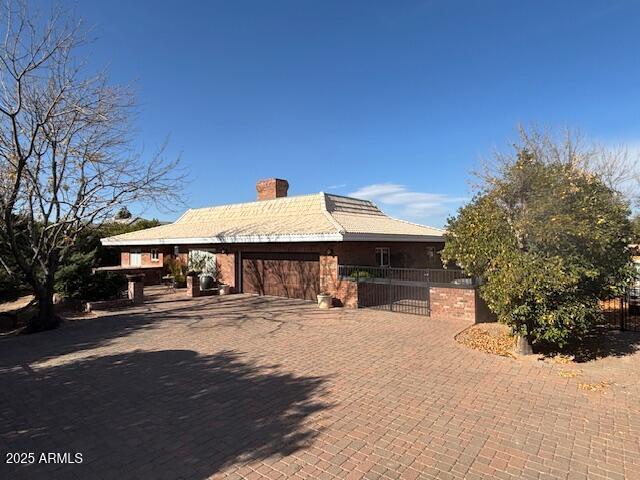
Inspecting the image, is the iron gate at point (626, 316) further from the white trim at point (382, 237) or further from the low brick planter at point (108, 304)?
the low brick planter at point (108, 304)

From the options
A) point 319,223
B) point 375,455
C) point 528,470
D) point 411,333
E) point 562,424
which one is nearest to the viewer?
point 528,470

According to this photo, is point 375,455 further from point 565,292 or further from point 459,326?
point 459,326

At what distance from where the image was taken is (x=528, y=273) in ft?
22.5

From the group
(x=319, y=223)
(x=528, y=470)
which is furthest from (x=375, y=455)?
(x=319, y=223)

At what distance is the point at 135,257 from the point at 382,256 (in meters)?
18.2

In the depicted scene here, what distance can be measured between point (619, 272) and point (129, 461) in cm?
867

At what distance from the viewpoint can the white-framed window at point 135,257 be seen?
1029 inches

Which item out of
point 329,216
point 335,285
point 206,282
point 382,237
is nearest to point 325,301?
point 335,285

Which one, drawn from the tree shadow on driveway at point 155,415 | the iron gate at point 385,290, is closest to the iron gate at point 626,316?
the iron gate at point 385,290

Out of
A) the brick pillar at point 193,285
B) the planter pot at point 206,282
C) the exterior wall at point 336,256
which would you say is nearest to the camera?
the exterior wall at point 336,256

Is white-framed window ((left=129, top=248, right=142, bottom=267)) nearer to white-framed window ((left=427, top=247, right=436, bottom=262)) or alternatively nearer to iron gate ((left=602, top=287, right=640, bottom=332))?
white-framed window ((left=427, top=247, right=436, bottom=262))

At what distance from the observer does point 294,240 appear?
47.3 feet

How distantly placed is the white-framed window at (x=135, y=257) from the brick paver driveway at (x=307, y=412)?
17875 millimetres

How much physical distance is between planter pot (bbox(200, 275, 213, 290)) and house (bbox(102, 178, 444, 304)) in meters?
0.83
